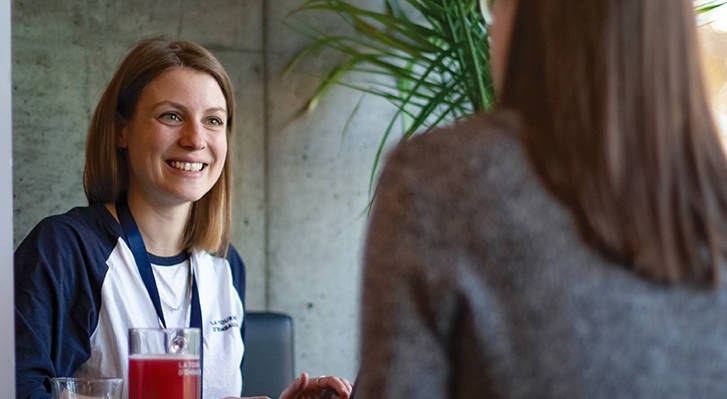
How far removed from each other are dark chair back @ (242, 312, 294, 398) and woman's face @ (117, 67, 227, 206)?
2.48ft

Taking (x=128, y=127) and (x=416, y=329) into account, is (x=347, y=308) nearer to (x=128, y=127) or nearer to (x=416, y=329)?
(x=128, y=127)

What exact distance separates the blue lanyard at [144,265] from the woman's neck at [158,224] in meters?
0.04

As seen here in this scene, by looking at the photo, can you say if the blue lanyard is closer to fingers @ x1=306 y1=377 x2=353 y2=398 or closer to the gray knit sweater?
fingers @ x1=306 y1=377 x2=353 y2=398

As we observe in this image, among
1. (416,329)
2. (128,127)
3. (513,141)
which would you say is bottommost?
(416,329)

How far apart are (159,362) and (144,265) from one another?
62 cm

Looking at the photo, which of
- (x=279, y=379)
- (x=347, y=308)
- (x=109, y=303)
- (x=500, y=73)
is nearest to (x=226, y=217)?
(x=109, y=303)

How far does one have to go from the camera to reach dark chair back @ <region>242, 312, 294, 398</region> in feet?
8.80

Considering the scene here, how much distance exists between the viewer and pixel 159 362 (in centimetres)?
130

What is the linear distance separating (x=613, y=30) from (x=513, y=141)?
0.12 metres

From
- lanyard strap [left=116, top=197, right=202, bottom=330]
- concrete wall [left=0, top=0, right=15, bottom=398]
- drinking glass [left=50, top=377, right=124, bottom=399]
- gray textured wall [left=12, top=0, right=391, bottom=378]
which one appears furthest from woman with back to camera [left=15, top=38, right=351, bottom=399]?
gray textured wall [left=12, top=0, right=391, bottom=378]

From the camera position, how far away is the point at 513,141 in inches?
24.7

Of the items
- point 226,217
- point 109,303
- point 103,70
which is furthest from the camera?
point 103,70

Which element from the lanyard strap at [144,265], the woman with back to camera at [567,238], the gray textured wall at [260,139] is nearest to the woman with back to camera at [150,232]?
the lanyard strap at [144,265]

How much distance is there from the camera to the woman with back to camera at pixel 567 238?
1.96 ft
